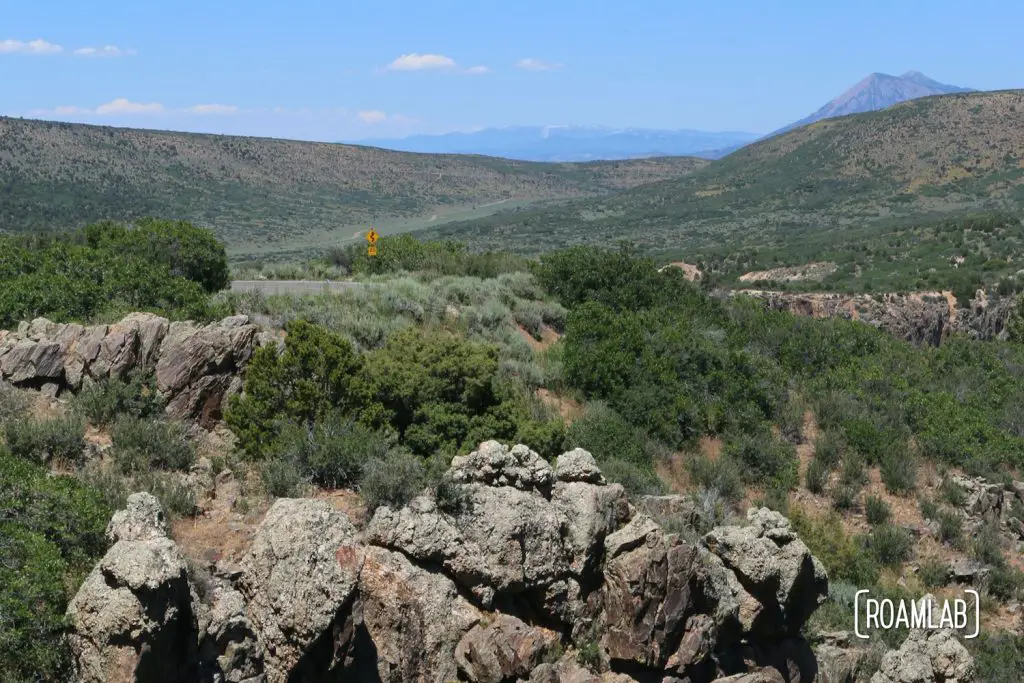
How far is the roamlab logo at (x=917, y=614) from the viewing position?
457 inches

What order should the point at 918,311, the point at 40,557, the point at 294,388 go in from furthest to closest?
1. the point at 918,311
2. the point at 294,388
3. the point at 40,557

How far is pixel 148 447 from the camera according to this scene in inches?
393

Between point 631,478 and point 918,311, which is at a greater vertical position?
point 631,478

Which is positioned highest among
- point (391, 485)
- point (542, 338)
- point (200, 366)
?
point (200, 366)

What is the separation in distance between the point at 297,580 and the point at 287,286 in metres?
15.0

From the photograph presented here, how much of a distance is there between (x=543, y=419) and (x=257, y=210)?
75713mm

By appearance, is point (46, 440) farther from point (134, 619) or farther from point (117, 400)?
point (134, 619)

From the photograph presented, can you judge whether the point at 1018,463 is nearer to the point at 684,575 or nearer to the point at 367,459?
the point at 684,575

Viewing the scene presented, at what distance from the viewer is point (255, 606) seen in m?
7.34

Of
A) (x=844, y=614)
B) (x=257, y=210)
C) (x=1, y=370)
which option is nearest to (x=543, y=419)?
(x=844, y=614)

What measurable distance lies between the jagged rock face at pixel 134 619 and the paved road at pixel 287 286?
12.4 meters

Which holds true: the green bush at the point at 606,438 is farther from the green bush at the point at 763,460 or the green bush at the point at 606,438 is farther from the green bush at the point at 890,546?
the green bush at the point at 890,546

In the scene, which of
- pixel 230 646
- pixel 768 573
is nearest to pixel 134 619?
pixel 230 646

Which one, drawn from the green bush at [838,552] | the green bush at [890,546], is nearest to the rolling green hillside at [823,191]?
the green bush at [890,546]
